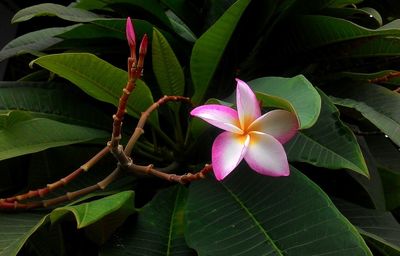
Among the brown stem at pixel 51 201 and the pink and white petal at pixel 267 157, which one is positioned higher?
the pink and white petal at pixel 267 157

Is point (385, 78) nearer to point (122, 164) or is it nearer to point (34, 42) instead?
point (122, 164)

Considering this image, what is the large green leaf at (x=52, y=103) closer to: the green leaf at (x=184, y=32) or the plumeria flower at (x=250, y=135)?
Answer: the green leaf at (x=184, y=32)

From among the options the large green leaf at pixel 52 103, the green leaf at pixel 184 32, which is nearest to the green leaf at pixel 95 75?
the large green leaf at pixel 52 103

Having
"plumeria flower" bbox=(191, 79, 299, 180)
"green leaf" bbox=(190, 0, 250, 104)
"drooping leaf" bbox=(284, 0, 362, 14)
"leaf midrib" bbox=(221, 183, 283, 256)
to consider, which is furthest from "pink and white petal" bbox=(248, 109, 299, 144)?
"drooping leaf" bbox=(284, 0, 362, 14)

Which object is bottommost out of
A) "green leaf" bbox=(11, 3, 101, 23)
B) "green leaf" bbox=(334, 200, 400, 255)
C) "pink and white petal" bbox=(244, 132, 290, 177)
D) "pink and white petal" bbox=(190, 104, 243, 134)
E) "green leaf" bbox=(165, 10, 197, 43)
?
"green leaf" bbox=(334, 200, 400, 255)

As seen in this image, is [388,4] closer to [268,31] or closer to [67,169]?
[268,31]

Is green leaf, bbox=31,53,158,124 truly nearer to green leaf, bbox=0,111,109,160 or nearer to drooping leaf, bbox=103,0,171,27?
green leaf, bbox=0,111,109,160
